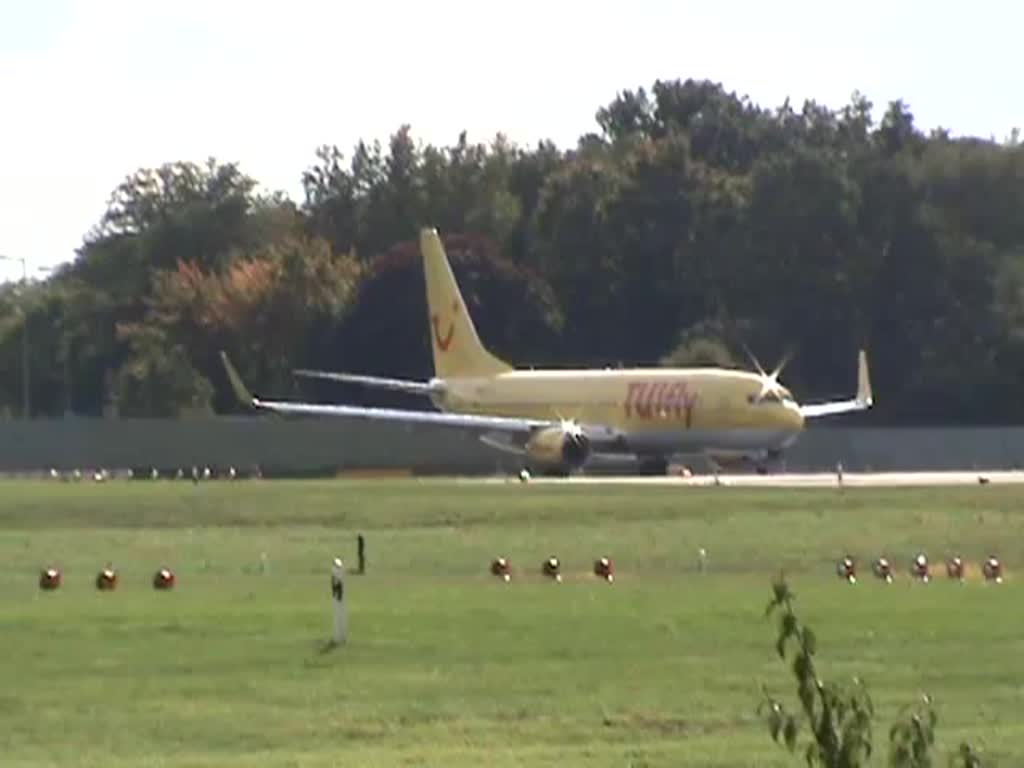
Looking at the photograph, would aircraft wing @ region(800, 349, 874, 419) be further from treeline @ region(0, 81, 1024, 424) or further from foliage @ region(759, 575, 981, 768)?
foliage @ region(759, 575, 981, 768)

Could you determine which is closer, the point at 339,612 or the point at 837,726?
the point at 837,726

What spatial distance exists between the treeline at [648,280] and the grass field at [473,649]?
2476 inches

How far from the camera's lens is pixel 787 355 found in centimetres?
10862

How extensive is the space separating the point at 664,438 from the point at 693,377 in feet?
7.67

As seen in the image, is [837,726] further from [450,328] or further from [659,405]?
[450,328]

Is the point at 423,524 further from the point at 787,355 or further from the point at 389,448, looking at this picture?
the point at 787,355

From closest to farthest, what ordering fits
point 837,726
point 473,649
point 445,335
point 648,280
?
point 837,726 < point 473,649 < point 445,335 < point 648,280

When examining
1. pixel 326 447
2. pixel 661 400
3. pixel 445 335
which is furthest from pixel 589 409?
pixel 326 447

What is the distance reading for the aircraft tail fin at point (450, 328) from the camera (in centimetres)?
8612

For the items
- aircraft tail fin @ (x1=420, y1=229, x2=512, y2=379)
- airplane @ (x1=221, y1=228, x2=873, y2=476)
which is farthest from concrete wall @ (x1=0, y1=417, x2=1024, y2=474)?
aircraft tail fin @ (x1=420, y1=229, x2=512, y2=379)

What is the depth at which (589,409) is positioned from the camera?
82.2 meters

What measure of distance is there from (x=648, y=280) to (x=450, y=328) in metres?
31.0

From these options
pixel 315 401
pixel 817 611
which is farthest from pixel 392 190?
pixel 817 611

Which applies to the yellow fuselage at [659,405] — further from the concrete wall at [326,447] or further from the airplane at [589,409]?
the concrete wall at [326,447]
